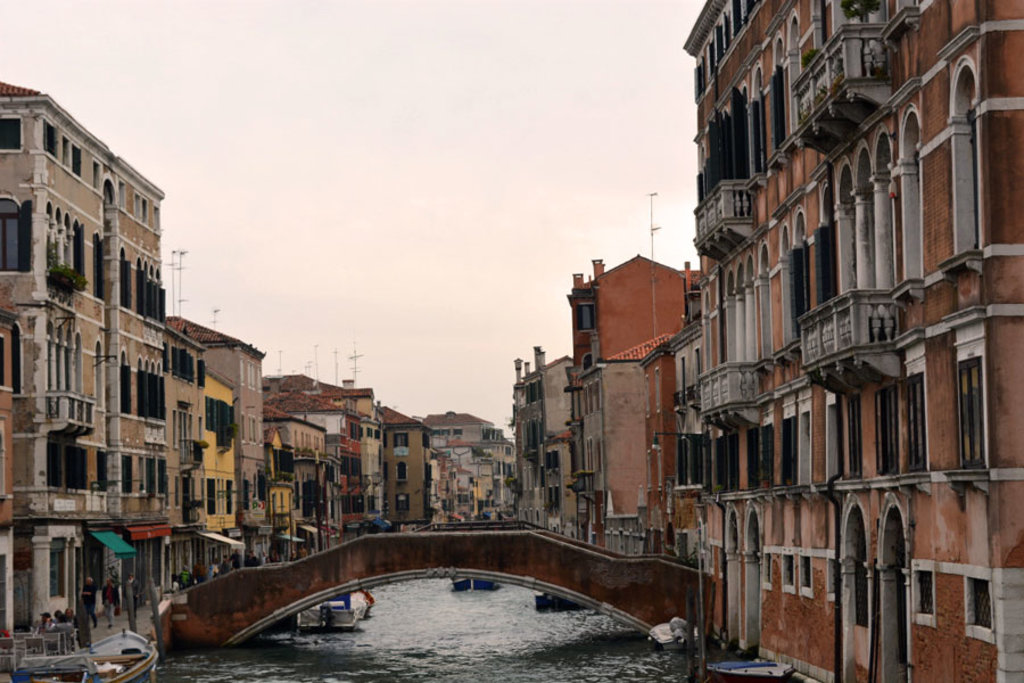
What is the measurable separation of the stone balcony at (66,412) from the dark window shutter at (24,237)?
2.74 m

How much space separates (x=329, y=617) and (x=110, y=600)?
8159mm

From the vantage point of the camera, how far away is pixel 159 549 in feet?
159

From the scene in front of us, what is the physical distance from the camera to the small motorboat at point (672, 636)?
36656mm

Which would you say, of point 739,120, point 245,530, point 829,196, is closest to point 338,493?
point 245,530

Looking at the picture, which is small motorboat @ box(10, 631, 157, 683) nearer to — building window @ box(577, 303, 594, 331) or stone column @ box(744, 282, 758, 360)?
stone column @ box(744, 282, 758, 360)

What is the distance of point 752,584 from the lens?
3212 cm

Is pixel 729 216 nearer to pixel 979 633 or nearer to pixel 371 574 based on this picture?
pixel 979 633

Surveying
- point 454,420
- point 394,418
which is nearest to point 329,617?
point 394,418

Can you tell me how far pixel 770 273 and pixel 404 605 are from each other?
35.0 m

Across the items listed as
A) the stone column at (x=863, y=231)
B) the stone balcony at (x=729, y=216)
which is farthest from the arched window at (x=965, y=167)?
the stone balcony at (x=729, y=216)

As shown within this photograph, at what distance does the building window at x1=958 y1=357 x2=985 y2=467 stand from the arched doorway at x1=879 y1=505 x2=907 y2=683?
153 inches

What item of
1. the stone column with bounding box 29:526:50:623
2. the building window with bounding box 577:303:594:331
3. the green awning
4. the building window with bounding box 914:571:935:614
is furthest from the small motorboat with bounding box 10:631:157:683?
the building window with bounding box 577:303:594:331

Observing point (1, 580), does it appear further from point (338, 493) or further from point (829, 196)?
point (338, 493)

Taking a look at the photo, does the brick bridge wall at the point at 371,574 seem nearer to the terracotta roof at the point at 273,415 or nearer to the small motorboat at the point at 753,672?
the small motorboat at the point at 753,672
